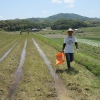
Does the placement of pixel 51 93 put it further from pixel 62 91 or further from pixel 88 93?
pixel 88 93

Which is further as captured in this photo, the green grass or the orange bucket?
the orange bucket

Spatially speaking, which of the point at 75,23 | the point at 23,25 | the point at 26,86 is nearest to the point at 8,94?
the point at 26,86

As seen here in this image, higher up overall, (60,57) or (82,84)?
(60,57)

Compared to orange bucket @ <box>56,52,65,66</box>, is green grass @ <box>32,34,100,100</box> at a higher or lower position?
lower

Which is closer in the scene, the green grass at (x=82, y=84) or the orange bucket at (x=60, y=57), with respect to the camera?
the green grass at (x=82, y=84)

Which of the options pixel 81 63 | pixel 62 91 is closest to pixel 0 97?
pixel 62 91

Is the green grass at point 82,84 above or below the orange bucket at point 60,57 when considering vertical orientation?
below

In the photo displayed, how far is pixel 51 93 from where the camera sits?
7.13 meters

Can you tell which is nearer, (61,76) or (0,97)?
(0,97)

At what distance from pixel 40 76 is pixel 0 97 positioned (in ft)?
10.2

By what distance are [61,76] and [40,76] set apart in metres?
1.02

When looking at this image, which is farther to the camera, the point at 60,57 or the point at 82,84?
the point at 60,57

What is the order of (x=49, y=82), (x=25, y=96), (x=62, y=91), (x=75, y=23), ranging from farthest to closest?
(x=75, y=23) → (x=49, y=82) → (x=62, y=91) → (x=25, y=96)

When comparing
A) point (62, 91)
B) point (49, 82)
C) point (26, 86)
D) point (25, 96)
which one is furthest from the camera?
point (49, 82)
